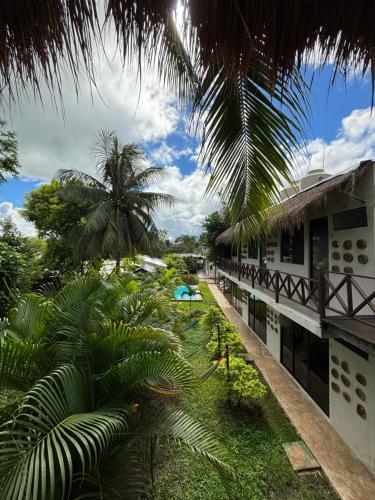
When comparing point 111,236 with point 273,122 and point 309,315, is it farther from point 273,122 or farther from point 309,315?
point 273,122

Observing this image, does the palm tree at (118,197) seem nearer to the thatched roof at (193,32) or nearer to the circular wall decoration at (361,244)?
the circular wall decoration at (361,244)

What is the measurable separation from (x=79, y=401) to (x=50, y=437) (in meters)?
0.59

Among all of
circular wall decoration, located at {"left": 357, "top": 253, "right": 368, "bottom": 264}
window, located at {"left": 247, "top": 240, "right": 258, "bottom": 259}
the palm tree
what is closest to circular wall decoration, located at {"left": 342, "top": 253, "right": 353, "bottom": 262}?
circular wall decoration, located at {"left": 357, "top": 253, "right": 368, "bottom": 264}

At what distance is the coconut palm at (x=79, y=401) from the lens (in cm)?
173

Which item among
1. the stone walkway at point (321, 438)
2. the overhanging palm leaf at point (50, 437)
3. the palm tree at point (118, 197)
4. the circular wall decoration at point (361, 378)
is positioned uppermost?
the palm tree at point (118, 197)

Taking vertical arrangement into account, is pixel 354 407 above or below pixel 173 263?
below

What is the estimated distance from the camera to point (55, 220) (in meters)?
15.5

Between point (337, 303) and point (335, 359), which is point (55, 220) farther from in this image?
point (335, 359)

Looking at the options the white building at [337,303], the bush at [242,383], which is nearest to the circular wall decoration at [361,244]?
the white building at [337,303]

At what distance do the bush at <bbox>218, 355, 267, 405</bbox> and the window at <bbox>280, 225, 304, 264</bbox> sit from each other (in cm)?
355

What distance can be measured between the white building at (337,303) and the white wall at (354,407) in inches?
0.7

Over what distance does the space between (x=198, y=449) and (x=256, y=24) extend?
295 cm

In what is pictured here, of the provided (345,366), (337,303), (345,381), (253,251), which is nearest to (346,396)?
(345,381)

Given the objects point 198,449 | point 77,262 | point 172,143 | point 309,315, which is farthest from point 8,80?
point 77,262
